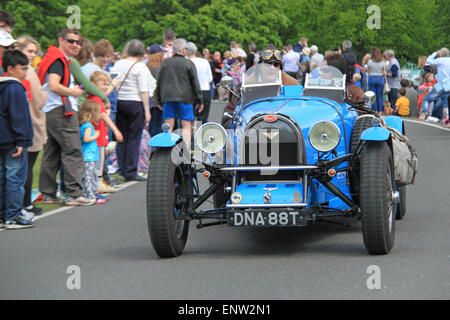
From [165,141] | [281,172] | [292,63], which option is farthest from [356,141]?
[292,63]

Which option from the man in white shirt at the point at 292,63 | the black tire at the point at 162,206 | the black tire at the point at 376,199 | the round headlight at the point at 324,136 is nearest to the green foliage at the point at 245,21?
the man in white shirt at the point at 292,63

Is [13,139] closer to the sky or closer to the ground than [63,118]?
closer to the ground

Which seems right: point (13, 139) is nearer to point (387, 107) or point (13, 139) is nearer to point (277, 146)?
point (277, 146)

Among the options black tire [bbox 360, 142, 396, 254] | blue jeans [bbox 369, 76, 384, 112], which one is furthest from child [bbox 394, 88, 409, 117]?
black tire [bbox 360, 142, 396, 254]

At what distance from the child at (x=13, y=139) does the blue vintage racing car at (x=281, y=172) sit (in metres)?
1.99

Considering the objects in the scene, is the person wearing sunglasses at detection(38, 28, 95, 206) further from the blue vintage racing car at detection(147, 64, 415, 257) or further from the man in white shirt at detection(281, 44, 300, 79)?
the man in white shirt at detection(281, 44, 300, 79)

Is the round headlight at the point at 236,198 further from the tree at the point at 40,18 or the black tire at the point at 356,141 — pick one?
the tree at the point at 40,18

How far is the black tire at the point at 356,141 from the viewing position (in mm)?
8312

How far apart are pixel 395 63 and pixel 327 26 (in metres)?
40.3

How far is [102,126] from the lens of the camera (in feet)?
39.3

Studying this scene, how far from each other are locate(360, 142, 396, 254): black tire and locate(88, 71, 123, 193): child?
201 inches

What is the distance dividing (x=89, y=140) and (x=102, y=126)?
0.62m

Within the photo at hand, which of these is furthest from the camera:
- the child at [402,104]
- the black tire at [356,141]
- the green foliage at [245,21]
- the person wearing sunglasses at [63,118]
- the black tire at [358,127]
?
the green foliage at [245,21]

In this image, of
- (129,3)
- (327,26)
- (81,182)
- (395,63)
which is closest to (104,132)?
(81,182)
